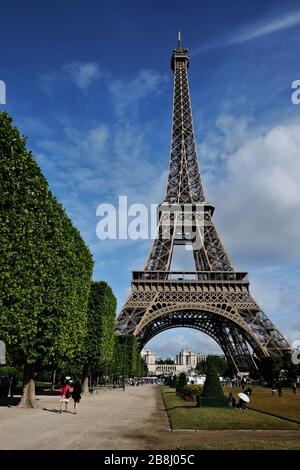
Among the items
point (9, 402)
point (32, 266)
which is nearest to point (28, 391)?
point (9, 402)

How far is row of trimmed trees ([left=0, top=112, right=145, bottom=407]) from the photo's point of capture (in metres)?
21.2

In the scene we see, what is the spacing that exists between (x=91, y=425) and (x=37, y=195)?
39.6 feet

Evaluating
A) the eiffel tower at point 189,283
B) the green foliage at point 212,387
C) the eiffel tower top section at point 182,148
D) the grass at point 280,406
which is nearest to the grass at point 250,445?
the grass at point 280,406

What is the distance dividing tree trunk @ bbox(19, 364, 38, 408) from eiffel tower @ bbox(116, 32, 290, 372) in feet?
130

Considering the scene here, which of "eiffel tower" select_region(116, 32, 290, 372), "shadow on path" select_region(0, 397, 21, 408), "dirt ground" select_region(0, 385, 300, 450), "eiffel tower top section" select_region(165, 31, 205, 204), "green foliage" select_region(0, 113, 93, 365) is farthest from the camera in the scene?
"eiffel tower top section" select_region(165, 31, 205, 204)

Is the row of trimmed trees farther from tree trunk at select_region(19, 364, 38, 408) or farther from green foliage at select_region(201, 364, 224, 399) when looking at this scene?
green foliage at select_region(201, 364, 224, 399)

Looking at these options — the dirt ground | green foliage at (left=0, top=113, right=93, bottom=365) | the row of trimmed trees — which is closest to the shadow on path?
the row of trimmed trees

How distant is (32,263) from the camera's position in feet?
76.4

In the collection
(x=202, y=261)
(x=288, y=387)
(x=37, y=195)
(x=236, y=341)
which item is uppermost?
(x=202, y=261)

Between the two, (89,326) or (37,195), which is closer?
(37,195)

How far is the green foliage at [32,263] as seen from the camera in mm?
21109

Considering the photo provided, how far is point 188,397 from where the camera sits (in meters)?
36.1
